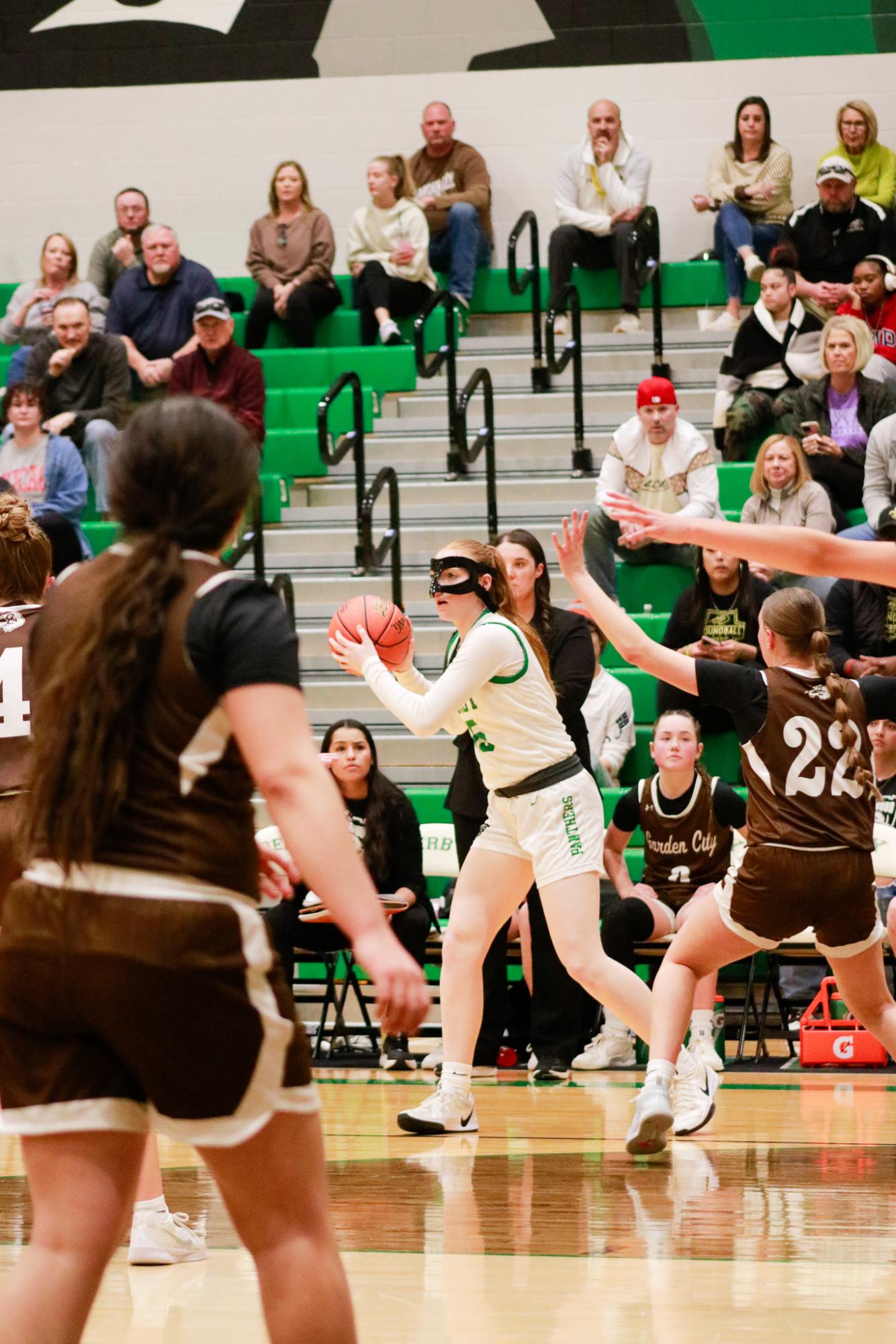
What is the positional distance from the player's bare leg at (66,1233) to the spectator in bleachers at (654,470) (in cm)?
723

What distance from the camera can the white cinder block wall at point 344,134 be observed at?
12.8 m

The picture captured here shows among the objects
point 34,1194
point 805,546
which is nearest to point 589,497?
point 805,546

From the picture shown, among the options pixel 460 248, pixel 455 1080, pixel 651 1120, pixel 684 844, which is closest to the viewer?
pixel 651 1120

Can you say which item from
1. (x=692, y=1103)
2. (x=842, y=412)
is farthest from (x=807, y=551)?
(x=842, y=412)

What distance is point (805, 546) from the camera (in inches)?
138

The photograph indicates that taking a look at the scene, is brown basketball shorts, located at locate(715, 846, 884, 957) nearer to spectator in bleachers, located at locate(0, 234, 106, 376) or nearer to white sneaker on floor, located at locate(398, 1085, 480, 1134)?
white sneaker on floor, located at locate(398, 1085, 480, 1134)

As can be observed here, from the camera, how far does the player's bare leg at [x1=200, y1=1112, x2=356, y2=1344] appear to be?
2.37 metres

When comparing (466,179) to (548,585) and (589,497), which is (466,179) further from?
(548,585)

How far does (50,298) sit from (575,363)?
3733 mm

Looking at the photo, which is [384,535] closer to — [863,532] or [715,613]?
[715,613]

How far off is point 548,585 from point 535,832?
5.45 ft

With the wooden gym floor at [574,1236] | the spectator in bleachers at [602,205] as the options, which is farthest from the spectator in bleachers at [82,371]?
the wooden gym floor at [574,1236]

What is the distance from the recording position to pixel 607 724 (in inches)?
350

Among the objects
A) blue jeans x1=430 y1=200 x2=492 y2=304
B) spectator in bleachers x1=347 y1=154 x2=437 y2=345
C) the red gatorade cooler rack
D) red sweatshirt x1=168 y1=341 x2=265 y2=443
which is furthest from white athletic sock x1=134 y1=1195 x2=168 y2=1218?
blue jeans x1=430 y1=200 x2=492 y2=304
